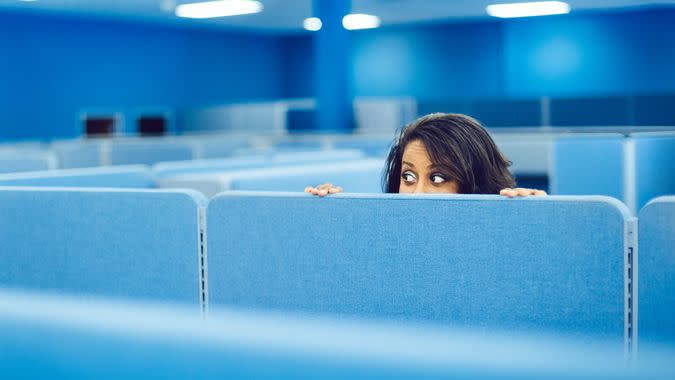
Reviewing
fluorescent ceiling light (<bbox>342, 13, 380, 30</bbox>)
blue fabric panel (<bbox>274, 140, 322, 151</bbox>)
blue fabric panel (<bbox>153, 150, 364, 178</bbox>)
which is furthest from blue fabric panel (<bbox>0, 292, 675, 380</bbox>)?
fluorescent ceiling light (<bbox>342, 13, 380, 30</bbox>)

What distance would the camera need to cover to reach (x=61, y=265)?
1.96m

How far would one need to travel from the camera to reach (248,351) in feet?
1.42

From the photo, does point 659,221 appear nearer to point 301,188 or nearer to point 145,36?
point 301,188

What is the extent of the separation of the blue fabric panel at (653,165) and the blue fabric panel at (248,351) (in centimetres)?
328

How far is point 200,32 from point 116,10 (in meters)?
2.91

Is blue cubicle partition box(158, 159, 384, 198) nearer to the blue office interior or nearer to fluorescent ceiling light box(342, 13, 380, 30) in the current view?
the blue office interior

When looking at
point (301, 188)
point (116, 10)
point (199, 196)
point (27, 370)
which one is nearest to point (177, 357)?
point (27, 370)

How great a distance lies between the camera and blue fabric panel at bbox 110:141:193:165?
5520 millimetres

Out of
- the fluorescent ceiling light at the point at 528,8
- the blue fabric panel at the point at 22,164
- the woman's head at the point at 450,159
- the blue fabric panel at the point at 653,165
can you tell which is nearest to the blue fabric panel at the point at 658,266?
the woman's head at the point at 450,159

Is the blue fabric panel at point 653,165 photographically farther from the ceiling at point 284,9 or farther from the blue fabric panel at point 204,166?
the ceiling at point 284,9

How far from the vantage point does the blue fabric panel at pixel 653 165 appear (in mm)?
3541

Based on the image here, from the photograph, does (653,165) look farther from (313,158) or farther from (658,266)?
(658,266)

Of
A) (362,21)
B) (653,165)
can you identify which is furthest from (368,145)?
(362,21)

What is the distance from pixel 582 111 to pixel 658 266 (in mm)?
7054
